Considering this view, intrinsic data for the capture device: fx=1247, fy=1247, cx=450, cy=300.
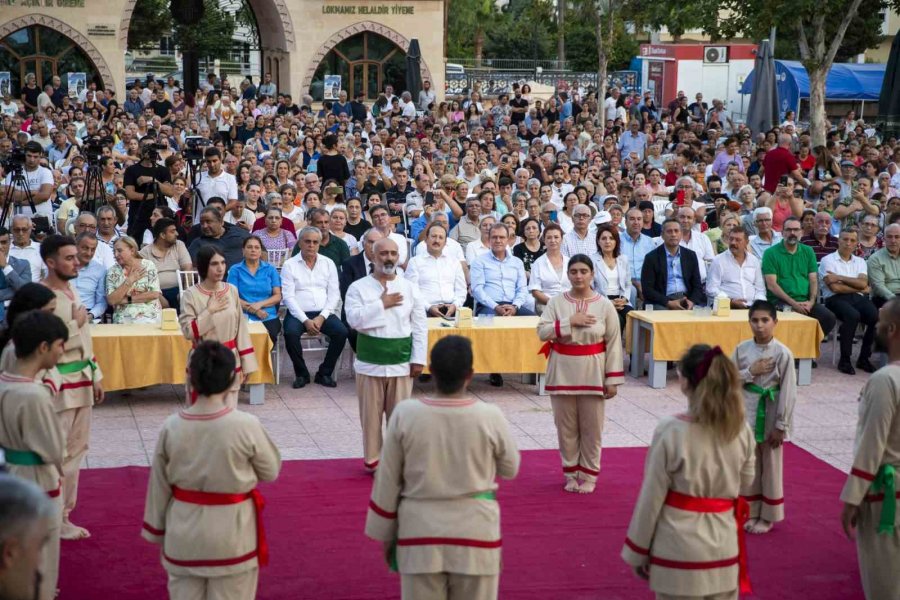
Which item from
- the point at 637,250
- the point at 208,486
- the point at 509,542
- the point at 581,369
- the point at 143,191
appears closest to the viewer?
the point at 208,486

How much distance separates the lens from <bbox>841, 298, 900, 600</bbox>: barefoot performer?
18.5 feet

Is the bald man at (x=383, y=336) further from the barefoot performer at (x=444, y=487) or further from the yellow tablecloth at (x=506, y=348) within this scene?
the barefoot performer at (x=444, y=487)

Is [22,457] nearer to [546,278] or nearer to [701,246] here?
[546,278]

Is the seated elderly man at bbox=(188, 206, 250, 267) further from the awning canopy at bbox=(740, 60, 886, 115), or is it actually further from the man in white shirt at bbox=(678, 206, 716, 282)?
the awning canopy at bbox=(740, 60, 886, 115)

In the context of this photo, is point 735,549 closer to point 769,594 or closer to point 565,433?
point 769,594

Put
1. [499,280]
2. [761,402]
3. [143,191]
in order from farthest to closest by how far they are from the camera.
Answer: [143,191], [499,280], [761,402]

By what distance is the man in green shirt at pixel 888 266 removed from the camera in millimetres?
12289

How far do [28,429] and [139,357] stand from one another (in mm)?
4768

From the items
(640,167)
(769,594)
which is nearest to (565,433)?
(769,594)

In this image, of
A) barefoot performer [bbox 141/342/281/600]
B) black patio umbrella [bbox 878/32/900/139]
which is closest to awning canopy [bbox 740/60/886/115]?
black patio umbrella [bbox 878/32/900/139]

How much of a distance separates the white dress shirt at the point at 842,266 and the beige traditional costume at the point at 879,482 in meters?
7.01

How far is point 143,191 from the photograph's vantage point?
46.0ft

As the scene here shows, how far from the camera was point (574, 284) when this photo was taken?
8141 millimetres

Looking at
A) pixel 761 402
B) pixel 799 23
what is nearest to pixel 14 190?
pixel 761 402
